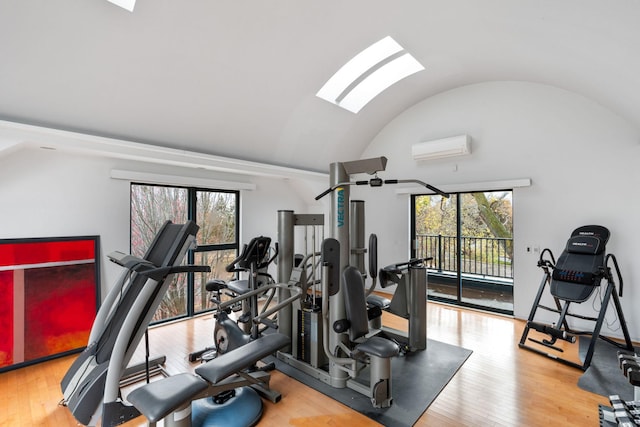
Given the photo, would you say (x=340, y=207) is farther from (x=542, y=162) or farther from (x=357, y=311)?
(x=542, y=162)

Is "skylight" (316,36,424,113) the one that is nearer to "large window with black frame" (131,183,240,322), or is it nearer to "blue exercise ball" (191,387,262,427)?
"large window with black frame" (131,183,240,322)

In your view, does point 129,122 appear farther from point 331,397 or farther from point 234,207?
point 331,397

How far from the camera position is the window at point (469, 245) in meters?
4.85

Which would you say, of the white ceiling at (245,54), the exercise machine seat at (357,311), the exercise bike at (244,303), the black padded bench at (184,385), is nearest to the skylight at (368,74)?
the white ceiling at (245,54)

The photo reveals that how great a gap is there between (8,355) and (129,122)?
8.38 ft

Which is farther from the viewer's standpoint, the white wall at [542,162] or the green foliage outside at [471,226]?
the green foliage outside at [471,226]

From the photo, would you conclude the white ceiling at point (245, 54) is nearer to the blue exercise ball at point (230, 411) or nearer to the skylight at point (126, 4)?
the skylight at point (126, 4)

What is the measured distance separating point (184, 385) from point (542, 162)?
4.91 meters

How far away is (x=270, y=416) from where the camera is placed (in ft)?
7.36

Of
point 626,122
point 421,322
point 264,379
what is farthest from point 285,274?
point 626,122

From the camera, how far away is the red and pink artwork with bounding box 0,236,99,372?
9.43ft

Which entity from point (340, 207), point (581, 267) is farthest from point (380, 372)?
point (581, 267)

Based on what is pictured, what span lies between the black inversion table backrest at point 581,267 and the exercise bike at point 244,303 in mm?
3219

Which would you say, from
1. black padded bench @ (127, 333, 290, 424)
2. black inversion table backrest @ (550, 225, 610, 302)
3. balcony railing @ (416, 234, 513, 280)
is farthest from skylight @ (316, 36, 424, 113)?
black padded bench @ (127, 333, 290, 424)
